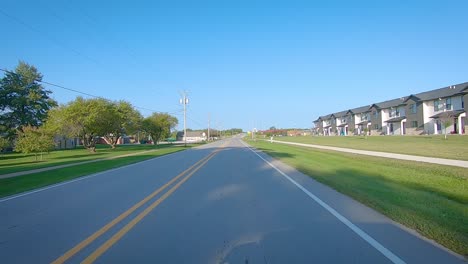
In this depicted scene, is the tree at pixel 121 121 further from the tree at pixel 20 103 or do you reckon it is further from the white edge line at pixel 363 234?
the white edge line at pixel 363 234

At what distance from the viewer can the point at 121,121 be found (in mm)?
61906

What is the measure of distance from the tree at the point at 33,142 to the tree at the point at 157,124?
1821 inches

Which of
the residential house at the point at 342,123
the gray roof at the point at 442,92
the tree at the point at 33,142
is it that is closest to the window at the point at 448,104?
the gray roof at the point at 442,92

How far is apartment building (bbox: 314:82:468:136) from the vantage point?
50.2 m

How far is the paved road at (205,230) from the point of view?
5160 millimetres

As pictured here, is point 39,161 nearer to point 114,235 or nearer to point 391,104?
point 114,235

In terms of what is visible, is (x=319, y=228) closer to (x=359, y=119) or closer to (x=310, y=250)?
(x=310, y=250)

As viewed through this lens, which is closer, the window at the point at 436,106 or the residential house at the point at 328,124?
the window at the point at 436,106

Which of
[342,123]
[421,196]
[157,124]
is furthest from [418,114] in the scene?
[421,196]

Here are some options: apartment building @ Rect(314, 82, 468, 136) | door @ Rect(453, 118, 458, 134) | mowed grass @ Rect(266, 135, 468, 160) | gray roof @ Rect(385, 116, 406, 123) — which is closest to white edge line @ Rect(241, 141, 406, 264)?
mowed grass @ Rect(266, 135, 468, 160)

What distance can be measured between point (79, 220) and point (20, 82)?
230ft

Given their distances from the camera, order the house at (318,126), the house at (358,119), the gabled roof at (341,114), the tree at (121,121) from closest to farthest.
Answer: the tree at (121,121) → the house at (358,119) → the gabled roof at (341,114) → the house at (318,126)

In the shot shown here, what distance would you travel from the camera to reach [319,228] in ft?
21.7

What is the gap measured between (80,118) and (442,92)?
5285 centimetres
